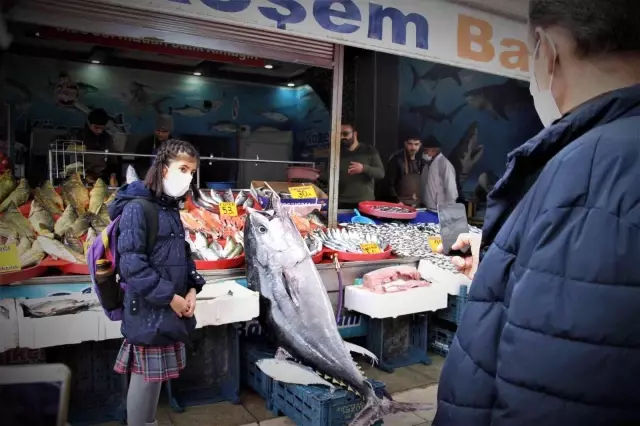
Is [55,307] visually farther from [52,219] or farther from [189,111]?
[189,111]

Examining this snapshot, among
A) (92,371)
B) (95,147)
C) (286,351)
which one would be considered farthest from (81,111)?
(286,351)

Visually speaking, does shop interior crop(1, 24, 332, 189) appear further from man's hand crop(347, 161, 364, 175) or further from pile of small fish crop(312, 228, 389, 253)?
pile of small fish crop(312, 228, 389, 253)

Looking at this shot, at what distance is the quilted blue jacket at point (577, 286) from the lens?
0.87 m

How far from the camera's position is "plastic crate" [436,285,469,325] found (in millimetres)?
4367

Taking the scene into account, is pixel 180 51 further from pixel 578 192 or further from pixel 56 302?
pixel 578 192

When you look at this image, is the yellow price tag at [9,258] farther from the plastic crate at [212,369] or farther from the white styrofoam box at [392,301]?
the white styrofoam box at [392,301]

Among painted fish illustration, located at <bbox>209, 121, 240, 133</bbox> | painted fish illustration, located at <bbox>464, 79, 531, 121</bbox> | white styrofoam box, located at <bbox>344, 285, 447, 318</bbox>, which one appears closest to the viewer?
white styrofoam box, located at <bbox>344, 285, 447, 318</bbox>

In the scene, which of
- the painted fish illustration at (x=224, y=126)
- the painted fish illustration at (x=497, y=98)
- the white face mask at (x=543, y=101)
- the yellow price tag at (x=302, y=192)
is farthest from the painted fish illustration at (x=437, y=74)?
the white face mask at (x=543, y=101)

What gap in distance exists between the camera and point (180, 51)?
490 cm

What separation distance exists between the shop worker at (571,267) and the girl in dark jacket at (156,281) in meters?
1.75

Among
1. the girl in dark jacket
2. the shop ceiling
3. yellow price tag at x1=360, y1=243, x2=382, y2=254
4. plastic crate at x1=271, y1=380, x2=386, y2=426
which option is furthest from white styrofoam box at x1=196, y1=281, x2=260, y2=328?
the shop ceiling

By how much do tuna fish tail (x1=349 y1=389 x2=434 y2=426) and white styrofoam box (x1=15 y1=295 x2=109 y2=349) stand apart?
1.63m

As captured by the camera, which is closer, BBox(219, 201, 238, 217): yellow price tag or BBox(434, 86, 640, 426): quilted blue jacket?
BBox(434, 86, 640, 426): quilted blue jacket

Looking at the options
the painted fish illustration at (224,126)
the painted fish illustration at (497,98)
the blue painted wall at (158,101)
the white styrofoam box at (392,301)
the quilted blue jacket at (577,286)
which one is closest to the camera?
the quilted blue jacket at (577,286)
